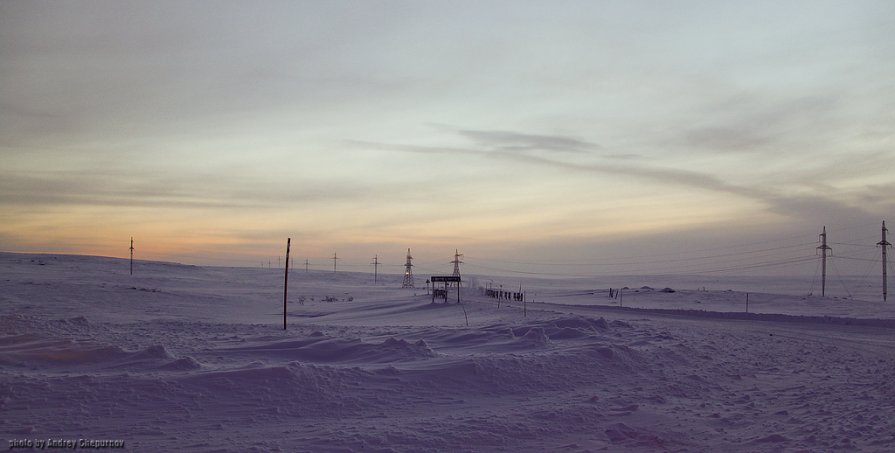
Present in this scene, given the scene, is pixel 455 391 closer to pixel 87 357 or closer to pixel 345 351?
pixel 345 351

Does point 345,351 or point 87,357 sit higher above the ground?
point 87,357

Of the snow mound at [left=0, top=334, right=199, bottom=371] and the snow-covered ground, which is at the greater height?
the snow mound at [left=0, top=334, right=199, bottom=371]

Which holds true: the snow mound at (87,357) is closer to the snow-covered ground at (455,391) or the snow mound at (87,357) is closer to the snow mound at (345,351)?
the snow-covered ground at (455,391)

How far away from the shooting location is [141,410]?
1163 centimetres

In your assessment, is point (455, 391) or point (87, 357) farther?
point (87, 357)

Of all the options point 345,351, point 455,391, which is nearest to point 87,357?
point 345,351

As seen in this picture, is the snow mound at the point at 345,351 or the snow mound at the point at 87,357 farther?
the snow mound at the point at 345,351

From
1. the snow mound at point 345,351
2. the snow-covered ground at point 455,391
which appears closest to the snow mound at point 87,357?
the snow-covered ground at point 455,391

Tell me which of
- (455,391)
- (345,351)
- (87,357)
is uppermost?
(87,357)

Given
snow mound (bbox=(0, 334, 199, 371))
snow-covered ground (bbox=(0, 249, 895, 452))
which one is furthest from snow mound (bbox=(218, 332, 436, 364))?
snow mound (bbox=(0, 334, 199, 371))

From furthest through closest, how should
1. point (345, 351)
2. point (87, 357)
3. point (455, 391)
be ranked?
point (345, 351) → point (87, 357) → point (455, 391)

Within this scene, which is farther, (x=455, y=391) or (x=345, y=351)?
(x=345, y=351)

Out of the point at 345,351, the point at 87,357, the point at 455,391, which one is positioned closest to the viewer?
the point at 455,391

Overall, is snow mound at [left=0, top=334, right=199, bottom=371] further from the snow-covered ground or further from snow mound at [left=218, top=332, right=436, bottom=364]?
snow mound at [left=218, top=332, right=436, bottom=364]
